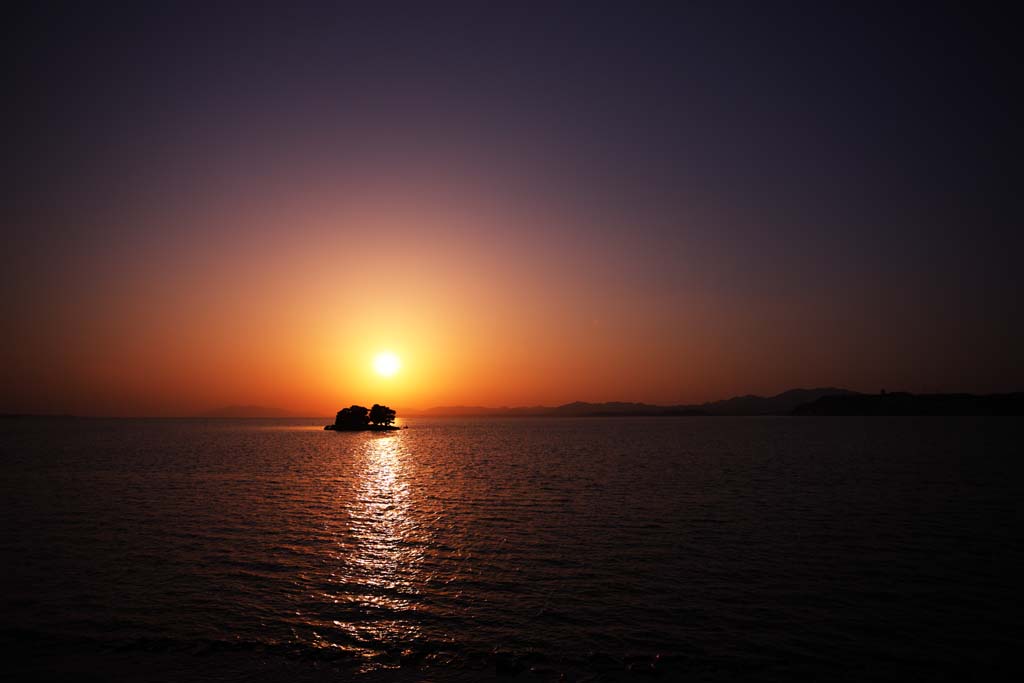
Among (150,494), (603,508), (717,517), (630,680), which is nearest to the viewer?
(630,680)

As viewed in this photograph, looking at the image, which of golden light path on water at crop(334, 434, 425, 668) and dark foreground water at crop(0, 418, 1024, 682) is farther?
golden light path on water at crop(334, 434, 425, 668)

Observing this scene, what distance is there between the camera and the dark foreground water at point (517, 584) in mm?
16219

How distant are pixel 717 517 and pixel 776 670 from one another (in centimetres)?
2254

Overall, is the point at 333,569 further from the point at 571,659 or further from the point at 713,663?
the point at 713,663

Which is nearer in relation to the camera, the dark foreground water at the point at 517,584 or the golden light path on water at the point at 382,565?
the dark foreground water at the point at 517,584

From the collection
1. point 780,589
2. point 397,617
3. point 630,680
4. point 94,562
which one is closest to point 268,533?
point 94,562

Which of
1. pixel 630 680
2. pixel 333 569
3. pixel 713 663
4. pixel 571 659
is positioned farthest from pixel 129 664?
pixel 713 663

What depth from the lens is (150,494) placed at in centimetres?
4931

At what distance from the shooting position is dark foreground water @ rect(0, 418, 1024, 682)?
53.2ft

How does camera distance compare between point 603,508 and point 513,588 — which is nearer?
point 513,588

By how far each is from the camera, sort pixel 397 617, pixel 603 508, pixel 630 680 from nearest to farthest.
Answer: pixel 630 680 → pixel 397 617 → pixel 603 508

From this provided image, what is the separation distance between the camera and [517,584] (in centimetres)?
2322

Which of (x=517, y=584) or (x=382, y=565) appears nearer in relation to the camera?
(x=517, y=584)

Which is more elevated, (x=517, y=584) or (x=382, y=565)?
(x=382, y=565)
